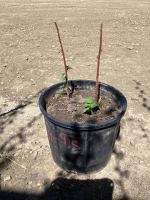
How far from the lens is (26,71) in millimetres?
4578

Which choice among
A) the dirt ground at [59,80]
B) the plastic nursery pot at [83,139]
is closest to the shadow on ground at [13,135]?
the dirt ground at [59,80]

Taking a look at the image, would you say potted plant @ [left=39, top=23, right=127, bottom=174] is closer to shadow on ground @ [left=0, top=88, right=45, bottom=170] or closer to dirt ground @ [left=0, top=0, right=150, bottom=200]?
dirt ground @ [left=0, top=0, right=150, bottom=200]

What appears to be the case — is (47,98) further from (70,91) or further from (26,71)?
(26,71)


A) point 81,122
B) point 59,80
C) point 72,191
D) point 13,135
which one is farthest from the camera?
point 59,80

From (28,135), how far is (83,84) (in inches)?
49.0

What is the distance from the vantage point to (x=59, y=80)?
4207 millimetres

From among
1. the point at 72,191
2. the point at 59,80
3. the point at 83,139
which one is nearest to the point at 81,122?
the point at 83,139

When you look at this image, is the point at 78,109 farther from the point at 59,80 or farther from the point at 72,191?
the point at 59,80

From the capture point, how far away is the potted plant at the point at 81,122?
1627 millimetres

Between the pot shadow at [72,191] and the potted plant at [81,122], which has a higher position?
the potted plant at [81,122]

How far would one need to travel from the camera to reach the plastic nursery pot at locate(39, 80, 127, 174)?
5.23 ft

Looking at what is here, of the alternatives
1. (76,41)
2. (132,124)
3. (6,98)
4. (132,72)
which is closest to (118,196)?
(132,124)

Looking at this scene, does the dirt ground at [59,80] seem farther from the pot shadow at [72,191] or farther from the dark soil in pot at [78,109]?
the dark soil in pot at [78,109]

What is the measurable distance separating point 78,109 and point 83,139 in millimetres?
433
